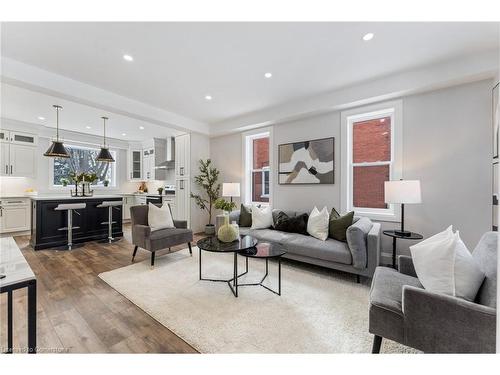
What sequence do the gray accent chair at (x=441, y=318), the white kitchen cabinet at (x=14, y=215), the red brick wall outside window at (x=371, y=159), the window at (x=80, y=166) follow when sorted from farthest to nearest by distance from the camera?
the window at (x=80, y=166), the white kitchen cabinet at (x=14, y=215), the red brick wall outside window at (x=371, y=159), the gray accent chair at (x=441, y=318)

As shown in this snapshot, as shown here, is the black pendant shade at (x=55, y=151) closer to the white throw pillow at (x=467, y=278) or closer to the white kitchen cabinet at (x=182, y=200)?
the white kitchen cabinet at (x=182, y=200)

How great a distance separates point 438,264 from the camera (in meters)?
1.32

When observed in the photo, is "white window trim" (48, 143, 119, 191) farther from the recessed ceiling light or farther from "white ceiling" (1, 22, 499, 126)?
the recessed ceiling light

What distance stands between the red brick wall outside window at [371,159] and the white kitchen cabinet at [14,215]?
7.14 meters

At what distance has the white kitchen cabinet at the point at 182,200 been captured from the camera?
5223 mm

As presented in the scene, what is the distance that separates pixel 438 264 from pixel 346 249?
1317 millimetres

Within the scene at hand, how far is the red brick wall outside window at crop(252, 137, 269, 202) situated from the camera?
469cm

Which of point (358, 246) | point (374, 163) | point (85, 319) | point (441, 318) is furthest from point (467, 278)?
point (85, 319)

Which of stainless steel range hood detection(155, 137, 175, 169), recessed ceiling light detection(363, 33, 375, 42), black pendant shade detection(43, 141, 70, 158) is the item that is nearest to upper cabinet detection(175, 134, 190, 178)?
stainless steel range hood detection(155, 137, 175, 169)

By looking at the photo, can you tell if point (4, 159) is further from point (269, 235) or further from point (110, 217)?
point (269, 235)

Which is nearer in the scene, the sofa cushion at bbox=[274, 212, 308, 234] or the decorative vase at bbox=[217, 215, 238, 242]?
the decorative vase at bbox=[217, 215, 238, 242]

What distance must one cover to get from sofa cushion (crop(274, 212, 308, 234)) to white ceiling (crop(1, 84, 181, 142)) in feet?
11.8

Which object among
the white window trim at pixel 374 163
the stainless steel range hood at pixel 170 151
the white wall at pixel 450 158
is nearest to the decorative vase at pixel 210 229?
the stainless steel range hood at pixel 170 151
